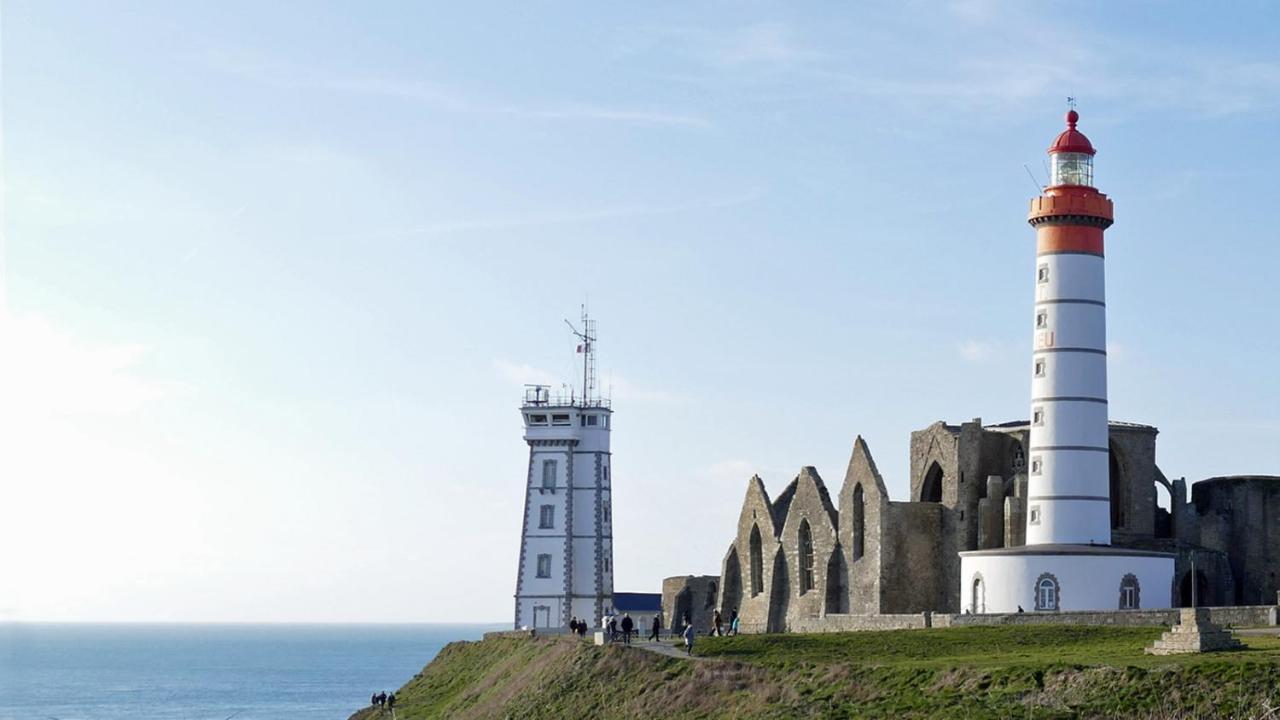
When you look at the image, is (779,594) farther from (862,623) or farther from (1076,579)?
(1076,579)

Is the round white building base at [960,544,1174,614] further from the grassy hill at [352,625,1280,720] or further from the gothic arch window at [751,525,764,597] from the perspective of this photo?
the gothic arch window at [751,525,764,597]

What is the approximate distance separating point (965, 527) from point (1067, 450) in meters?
6.02

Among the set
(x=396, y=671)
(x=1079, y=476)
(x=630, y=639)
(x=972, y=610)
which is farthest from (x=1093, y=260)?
(x=396, y=671)

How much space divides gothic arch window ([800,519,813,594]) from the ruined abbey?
0.04 metres

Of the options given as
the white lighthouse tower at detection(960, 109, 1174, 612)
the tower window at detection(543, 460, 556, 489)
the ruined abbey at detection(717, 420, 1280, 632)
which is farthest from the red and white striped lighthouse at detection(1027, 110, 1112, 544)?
the tower window at detection(543, 460, 556, 489)

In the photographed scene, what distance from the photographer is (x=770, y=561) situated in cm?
6762

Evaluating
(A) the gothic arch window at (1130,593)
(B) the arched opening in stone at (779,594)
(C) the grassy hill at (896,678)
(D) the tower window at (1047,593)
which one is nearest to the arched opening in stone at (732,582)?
(B) the arched opening in stone at (779,594)

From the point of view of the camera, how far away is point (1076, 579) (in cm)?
5297

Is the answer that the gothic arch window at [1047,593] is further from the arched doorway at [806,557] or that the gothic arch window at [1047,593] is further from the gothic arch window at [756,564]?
the gothic arch window at [756,564]

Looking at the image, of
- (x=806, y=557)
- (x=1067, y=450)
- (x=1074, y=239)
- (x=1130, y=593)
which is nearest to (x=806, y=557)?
(x=806, y=557)

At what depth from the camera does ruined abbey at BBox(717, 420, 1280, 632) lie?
5728 centimetres

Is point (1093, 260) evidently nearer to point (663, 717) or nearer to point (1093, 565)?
point (1093, 565)

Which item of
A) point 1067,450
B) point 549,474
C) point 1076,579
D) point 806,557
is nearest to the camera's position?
point 1076,579

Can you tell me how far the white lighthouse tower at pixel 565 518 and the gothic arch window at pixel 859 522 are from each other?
13413 millimetres
